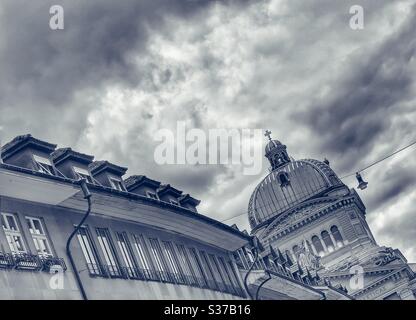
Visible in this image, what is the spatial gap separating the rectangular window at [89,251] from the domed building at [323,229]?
281ft

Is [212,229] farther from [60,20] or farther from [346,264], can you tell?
[346,264]

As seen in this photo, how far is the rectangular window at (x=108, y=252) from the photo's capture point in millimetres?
27781

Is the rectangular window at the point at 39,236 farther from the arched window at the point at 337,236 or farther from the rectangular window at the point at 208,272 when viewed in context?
the arched window at the point at 337,236

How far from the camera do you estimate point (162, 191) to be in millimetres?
36344

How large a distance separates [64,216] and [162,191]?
10327mm

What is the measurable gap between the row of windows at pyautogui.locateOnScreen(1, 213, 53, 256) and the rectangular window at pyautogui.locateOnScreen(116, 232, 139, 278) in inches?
194

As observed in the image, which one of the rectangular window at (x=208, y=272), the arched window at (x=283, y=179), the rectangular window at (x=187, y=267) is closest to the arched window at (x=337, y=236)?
the arched window at (x=283, y=179)

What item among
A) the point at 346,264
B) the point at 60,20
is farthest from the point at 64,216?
the point at 346,264

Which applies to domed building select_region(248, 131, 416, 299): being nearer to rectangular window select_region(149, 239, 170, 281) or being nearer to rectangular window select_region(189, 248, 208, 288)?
rectangular window select_region(189, 248, 208, 288)

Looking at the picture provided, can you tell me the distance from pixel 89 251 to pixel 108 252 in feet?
4.67

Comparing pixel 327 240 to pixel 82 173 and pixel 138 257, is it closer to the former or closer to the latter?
pixel 138 257

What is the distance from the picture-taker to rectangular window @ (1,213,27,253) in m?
22.7

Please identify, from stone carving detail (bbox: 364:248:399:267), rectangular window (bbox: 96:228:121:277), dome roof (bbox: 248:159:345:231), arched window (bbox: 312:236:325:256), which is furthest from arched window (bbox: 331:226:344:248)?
rectangular window (bbox: 96:228:121:277)

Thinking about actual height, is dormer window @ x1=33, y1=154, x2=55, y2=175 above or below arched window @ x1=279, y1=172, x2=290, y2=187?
below
